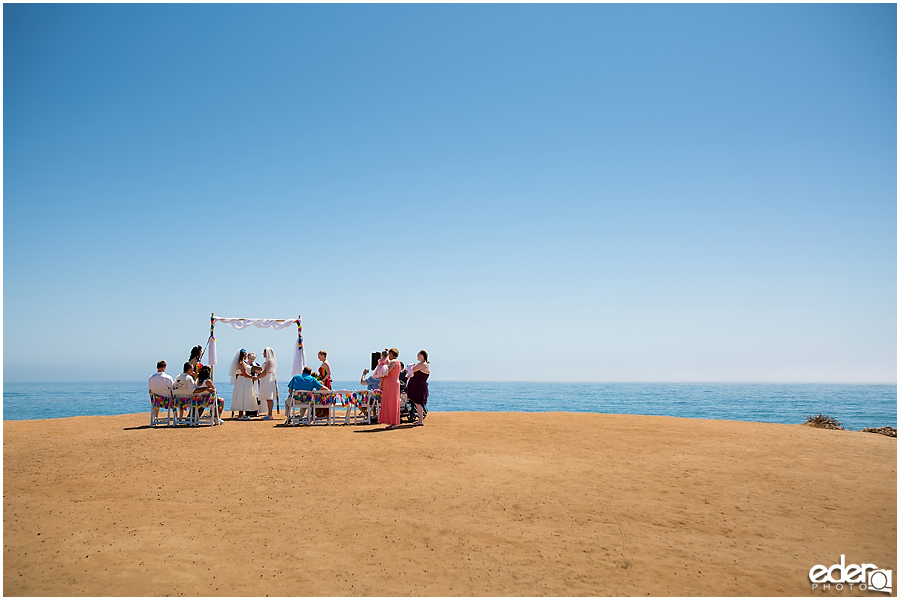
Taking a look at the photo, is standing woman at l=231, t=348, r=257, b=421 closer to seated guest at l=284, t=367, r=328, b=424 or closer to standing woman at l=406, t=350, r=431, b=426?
seated guest at l=284, t=367, r=328, b=424

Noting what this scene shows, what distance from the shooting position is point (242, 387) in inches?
591

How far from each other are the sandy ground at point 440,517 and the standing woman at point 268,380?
5.36 meters

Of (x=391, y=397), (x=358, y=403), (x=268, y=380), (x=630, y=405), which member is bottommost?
(x=630, y=405)

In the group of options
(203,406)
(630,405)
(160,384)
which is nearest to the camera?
(160,384)

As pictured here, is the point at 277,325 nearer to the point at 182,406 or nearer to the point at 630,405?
the point at 182,406

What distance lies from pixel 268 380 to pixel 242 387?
0.69m

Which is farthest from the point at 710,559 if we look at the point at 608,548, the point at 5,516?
the point at 5,516

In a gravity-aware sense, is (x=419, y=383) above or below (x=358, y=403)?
above

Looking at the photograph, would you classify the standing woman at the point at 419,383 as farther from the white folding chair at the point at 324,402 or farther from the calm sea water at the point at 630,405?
the calm sea water at the point at 630,405

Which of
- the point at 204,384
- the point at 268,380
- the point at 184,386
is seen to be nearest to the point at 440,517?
the point at 184,386

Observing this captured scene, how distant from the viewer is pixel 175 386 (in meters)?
12.9

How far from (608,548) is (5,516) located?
19.0 ft

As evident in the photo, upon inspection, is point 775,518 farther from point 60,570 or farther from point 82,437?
point 82,437

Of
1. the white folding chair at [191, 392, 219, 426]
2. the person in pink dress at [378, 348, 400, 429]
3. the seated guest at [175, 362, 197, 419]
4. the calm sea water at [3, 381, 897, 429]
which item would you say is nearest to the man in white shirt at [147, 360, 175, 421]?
the seated guest at [175, 362, 197, 419]
